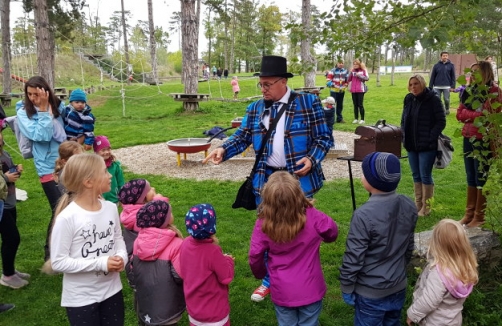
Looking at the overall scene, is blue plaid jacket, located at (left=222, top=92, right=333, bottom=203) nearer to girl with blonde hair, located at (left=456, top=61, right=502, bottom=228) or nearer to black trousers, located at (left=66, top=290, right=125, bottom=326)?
black trousers, located at (left=66, top=290, right=125, bottom=326)

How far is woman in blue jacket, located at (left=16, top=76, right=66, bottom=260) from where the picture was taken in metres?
4.04

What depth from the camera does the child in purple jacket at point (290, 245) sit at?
2.45 meters

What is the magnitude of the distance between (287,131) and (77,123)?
254 cm

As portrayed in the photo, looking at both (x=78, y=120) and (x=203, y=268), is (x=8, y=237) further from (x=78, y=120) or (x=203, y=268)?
(x=203, y=268)

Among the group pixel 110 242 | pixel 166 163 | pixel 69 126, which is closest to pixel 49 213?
pixel 69 126

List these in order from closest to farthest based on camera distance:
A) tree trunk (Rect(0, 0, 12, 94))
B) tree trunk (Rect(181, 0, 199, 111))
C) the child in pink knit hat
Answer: the child in pink knit hat, tree trunk (Rect(181, 0, 199, 111)), tree trunk (Rect(0, 0, 12, 94))

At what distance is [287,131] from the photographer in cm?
326

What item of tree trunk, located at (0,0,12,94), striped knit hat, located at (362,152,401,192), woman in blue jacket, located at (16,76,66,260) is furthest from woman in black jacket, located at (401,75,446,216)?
tree trunk, located at (0,0,12,94)

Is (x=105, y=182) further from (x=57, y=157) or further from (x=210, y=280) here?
(x=57, y=157)

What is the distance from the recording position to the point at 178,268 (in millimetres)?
2625

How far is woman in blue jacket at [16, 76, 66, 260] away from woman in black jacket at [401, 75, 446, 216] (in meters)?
3.84

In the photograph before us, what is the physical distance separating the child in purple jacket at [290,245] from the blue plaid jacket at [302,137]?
2.29ft

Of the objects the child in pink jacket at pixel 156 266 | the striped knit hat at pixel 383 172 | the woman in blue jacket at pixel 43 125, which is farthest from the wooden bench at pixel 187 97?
the striped knit hat at pixel 383 172

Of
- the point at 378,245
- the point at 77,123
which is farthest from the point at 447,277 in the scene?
the point at 77,123
